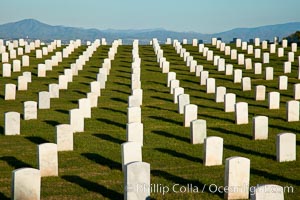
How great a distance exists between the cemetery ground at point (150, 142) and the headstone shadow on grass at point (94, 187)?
0.02 metres

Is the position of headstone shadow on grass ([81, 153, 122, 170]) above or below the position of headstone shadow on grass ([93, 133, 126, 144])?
below

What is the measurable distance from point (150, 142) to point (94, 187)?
5.00m

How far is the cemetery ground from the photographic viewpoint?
12945 millimetres

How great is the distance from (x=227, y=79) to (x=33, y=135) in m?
15.9

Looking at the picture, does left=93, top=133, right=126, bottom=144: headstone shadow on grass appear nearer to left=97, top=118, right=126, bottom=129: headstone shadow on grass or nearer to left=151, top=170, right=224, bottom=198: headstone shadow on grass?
left=97, top=118, right=126, bottom=129: headstone shadow on grass

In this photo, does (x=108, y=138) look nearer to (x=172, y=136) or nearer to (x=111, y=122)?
(x=172, y=136)

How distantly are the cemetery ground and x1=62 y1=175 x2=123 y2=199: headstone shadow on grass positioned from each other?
0.02 meters

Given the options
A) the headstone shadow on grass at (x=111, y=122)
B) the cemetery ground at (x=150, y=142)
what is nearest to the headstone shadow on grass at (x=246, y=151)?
the cemetery ground at (x=150, y=142)

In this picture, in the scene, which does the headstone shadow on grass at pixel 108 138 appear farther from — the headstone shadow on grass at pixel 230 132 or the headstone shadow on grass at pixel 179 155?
the headstone shadow on grass at pixel 230 132

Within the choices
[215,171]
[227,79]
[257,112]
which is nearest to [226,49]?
[227,79]

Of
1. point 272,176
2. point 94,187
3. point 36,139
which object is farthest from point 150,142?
point 94,187

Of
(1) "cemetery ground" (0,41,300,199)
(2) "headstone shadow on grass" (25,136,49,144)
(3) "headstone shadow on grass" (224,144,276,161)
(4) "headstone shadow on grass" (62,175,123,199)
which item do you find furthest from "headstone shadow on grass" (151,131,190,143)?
(4) "headstone shadow on grass" (62,175,123,199)

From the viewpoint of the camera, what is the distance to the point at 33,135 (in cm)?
1872

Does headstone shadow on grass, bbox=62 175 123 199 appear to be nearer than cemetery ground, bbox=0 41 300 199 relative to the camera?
Yes
